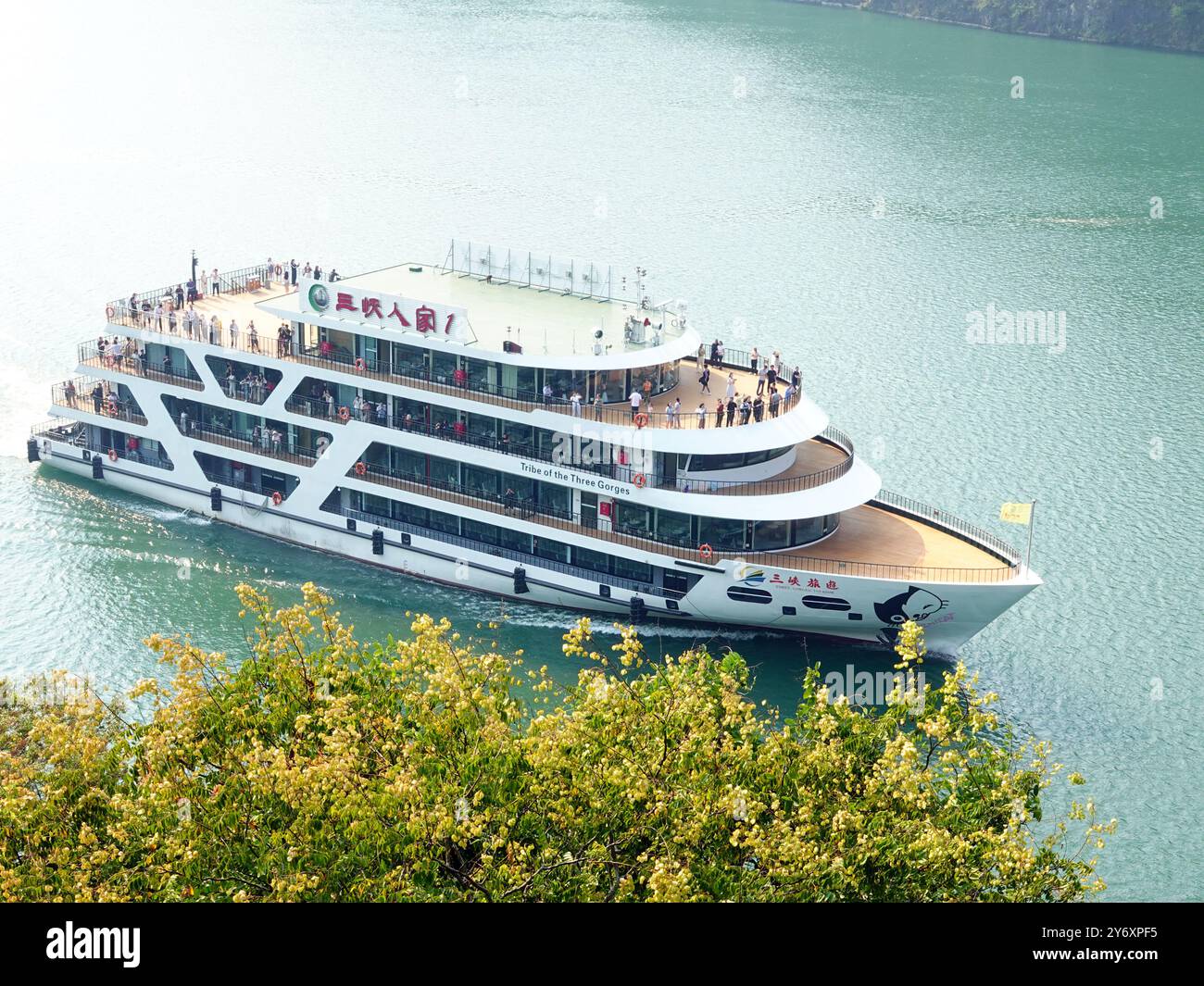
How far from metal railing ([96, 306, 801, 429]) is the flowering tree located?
18.4 m

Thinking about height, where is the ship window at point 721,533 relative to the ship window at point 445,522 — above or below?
above

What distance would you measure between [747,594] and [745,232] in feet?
165

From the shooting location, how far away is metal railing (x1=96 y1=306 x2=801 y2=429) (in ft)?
167

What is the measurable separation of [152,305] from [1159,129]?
298 ft

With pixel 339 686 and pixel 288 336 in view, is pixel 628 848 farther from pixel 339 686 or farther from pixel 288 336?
pixel 288 336

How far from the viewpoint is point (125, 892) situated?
88.8 ft

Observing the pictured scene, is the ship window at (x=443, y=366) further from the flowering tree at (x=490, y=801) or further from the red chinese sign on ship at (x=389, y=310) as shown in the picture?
the flowering tree at (x=490, y=801)

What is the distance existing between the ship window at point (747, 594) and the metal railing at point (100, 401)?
24954 mm

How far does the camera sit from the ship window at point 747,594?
4916cm

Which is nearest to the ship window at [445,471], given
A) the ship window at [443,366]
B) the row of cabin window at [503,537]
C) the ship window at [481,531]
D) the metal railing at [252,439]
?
the row of cabin window at [503,537]

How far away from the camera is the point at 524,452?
172 ft

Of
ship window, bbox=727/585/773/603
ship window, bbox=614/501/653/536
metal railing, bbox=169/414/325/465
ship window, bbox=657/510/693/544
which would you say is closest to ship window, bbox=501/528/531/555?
ship window, bbox=614/501/653/536

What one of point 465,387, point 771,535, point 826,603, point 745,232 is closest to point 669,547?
point 771,535
